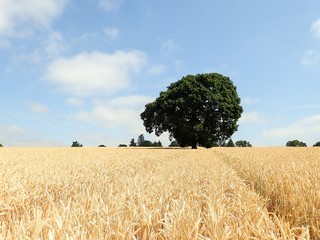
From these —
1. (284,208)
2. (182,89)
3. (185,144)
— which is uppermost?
(182,89)

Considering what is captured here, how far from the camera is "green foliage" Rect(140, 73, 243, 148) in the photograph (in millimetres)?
45125

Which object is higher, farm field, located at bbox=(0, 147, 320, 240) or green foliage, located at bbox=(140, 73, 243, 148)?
green foliage, located at bbox=(140, 73, 243, 148)

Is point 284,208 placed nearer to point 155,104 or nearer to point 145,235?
point 145,235

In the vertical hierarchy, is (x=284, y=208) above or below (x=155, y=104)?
below

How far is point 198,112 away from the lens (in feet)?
151

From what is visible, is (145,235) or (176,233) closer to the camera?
(176,233)

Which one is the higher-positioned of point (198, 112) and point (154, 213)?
point (198, 112)

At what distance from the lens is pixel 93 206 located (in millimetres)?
4129

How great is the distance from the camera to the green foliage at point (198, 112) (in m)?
45.1

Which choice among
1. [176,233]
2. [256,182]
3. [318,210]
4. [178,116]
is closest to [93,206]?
[176,233]

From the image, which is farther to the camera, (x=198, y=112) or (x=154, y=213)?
(x=198, y=112)

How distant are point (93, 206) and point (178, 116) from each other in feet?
137

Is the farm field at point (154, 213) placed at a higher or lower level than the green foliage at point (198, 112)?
lower

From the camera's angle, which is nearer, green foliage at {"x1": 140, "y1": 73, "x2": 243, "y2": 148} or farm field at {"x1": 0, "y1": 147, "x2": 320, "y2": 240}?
farm field at {"x1": 0, "y1": 147, "x2": 320, "y2": 240}
